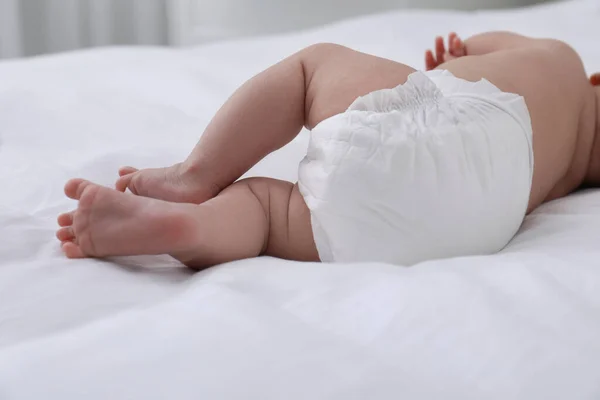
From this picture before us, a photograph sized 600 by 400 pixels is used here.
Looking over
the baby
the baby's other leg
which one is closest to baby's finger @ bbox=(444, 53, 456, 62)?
the baby

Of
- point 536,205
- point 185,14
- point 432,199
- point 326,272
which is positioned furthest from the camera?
point 185,14

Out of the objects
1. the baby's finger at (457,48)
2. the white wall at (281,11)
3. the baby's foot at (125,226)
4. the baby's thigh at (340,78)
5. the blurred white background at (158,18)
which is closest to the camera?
the baby's foot at (125,226)

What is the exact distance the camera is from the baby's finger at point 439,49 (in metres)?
1.32

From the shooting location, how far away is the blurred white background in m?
2.53

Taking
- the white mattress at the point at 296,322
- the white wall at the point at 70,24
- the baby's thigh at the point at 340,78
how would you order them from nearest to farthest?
the white mattress at the point at 296,322
the baby's thigh at the point at 340,78
the white wall at the point at 70,24

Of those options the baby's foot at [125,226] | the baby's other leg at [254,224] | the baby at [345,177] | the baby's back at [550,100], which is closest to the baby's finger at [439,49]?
the baby's back at [550,100]

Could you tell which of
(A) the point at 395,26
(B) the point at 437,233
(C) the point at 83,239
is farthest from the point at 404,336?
(A) the point at 395,26

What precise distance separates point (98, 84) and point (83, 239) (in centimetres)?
78

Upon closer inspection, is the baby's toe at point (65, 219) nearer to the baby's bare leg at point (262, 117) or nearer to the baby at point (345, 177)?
the baby at point (345, 177)

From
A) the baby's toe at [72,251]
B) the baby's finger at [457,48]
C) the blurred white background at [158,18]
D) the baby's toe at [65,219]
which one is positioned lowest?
the baby's toe at [72,251]

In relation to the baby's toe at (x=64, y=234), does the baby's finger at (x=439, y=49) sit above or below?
above

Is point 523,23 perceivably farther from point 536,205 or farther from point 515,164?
point 515,164

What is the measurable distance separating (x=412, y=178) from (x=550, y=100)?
346 mm

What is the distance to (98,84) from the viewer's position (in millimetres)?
1469
